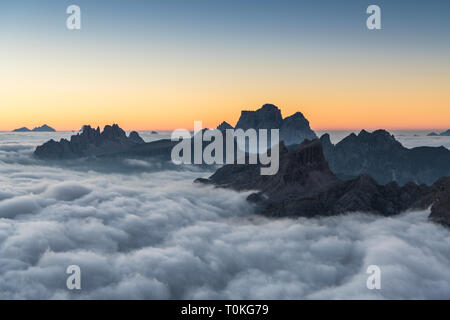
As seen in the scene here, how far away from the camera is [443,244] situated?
17725 centimetres

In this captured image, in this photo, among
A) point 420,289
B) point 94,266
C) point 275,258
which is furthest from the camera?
point 275,258

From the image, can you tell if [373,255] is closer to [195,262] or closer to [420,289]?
[420,289]

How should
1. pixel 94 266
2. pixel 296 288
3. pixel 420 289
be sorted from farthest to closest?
pixel 94 266 < pixel 296 288 < pixel 420 289

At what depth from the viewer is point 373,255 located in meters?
177

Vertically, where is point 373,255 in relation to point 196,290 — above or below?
above
